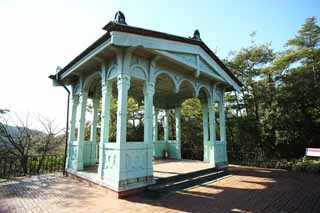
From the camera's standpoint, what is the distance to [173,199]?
4180 millimetres

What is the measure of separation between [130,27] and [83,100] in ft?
10.9

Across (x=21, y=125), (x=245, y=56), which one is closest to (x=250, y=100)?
(x=245, y=56)

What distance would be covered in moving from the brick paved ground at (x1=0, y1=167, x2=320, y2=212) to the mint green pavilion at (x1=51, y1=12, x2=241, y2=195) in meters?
0.50

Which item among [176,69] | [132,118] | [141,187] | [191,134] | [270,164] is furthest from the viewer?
[132,118]

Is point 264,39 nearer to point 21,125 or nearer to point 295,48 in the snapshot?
point 295,48

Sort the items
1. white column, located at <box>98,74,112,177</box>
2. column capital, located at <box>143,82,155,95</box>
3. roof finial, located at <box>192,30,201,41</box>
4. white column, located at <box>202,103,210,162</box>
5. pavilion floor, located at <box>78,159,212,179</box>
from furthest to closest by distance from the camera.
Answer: white column, located at <box>202,103,210,162</box> → roof finial, located at <box>192,30,201,41</box> → pavilion floor, located at <box>78,159,212,179</box> → column capital, located at <box>143,82,155,95</box> → white column, located at <box>98,74,112,177</box>

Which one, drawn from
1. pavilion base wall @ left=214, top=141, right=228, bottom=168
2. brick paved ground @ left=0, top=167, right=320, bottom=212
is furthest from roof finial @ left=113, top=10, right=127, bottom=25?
pavilion base wall @ left=214, top=141, right=228, bottom=168

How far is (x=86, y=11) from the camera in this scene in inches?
186

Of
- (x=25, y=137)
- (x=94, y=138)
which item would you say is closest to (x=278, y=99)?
(x=94, y=138)

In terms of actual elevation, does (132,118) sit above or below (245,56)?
below

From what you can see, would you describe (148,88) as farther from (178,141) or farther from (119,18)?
(178,141)

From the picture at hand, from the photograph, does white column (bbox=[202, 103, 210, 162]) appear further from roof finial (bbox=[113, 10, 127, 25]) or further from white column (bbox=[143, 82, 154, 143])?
roof finial (bbox=[113, 10, 127, 25])

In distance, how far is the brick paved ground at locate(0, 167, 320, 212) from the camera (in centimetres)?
361

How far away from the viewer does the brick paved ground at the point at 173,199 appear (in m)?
3.61
